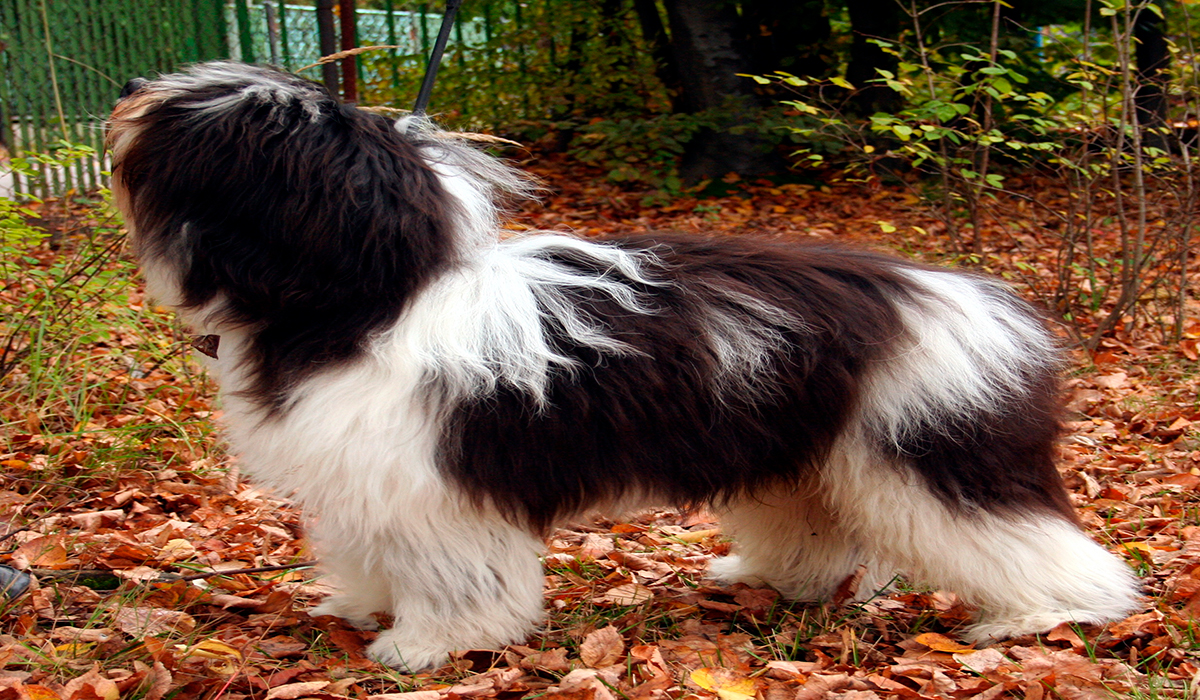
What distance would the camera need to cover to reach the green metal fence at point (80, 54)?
272 inches

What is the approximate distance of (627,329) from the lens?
2.25m

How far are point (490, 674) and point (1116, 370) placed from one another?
147 inches

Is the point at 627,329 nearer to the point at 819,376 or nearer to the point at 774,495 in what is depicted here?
the point at 819,376

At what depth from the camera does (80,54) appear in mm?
7301

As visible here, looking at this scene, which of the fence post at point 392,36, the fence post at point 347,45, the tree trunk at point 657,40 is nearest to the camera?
the fence post at point 347,45

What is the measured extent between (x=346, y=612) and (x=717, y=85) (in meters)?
6.69

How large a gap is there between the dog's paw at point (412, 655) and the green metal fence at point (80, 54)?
16.3 ft

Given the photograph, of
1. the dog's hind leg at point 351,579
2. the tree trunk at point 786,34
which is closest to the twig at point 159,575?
the dog's hind leg at point 351,579

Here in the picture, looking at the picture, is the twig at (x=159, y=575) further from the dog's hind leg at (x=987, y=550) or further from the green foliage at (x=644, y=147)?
the green foliage at (x=644, y=147)

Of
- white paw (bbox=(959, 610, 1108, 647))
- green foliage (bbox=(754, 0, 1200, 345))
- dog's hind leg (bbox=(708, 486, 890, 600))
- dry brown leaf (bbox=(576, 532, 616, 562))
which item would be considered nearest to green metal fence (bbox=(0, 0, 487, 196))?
dry brown leaf (bbox=(576, 532, 616, 562))

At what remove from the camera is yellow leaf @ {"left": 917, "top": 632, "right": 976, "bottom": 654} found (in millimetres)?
2475

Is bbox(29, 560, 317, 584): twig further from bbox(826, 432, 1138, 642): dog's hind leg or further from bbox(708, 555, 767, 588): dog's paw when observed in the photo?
bbox(826, 432, 1138, 642): dog's hind leg

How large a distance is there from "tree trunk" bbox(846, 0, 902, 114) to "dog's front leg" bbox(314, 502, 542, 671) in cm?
685

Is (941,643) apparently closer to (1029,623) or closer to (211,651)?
(1029,623)
